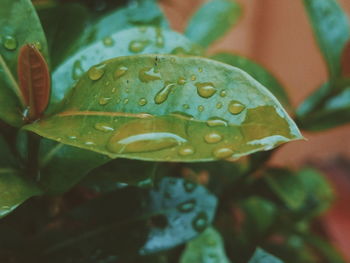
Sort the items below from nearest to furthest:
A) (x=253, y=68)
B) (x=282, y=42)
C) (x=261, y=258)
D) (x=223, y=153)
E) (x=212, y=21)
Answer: (x=223, y=153)
(x=261, y=258)
(x=253, y=68)
(x=212, y=21)
(x=282, y=42)

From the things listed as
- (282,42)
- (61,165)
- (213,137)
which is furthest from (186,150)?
(282,42)

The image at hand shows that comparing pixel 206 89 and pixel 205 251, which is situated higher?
pixel 206 89

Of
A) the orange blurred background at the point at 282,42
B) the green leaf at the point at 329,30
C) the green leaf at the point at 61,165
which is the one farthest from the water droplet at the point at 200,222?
the orange blurred background at the point at 282,42

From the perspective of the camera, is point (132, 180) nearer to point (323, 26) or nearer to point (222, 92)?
point (222, 92)

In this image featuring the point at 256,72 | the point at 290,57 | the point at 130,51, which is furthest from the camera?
the point at 290,57

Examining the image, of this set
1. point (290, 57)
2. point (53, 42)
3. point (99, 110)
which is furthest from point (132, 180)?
point (290, 57)

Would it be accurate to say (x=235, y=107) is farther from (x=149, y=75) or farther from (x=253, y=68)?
(x=253, y=68)

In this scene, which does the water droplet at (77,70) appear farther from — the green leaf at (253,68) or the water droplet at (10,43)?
the green leaf at (253,68)
